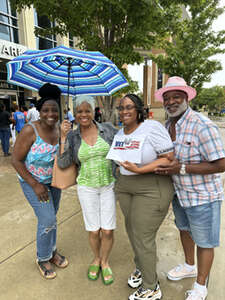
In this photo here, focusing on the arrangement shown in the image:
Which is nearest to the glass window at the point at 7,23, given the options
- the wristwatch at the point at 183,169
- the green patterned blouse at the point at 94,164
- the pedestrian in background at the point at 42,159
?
the pedestrian in background at the point at 42,159

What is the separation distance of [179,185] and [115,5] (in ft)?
13.3

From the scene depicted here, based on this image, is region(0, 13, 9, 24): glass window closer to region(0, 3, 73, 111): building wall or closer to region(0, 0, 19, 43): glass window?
region(0, 0, 19, 43): glass window

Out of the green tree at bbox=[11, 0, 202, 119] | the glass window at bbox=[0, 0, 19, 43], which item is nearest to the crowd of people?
the green tree at bbox=[11, 0, 202, 119]

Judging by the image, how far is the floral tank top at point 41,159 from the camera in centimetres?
204

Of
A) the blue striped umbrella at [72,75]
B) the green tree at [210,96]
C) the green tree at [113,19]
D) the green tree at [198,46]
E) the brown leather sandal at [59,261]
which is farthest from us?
the green tree at [210,96]

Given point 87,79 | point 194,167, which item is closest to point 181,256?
point 194,167

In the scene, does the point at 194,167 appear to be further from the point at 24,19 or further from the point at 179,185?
the point at 24,19

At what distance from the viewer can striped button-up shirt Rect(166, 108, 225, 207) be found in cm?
160

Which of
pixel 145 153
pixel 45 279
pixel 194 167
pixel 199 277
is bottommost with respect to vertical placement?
pixel 45 279

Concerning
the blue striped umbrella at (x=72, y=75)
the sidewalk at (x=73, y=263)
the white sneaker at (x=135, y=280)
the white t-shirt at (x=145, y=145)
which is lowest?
the sidewalk at (x=73, y=263)

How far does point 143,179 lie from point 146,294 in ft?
3.65

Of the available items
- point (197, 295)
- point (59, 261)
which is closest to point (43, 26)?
point (59, 261)

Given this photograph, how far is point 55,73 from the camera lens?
2.77 metres

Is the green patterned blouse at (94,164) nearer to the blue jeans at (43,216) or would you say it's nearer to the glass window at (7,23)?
the blue jeans at (43,216)
